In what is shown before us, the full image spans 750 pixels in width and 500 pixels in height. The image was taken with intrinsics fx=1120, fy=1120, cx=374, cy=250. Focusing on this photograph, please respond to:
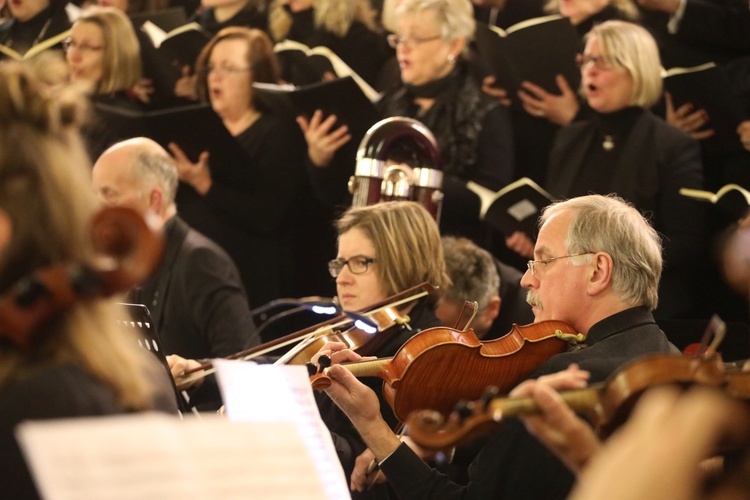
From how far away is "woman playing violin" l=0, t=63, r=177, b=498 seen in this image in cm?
140

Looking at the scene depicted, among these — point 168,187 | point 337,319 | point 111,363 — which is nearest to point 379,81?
point 168,187

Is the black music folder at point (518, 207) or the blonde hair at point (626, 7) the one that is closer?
the black music folder at point (518, 207)

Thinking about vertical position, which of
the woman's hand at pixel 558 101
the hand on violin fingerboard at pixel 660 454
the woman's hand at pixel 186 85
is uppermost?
the hand on violin fingerboard at pixel 660 454

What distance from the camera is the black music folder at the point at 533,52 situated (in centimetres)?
462

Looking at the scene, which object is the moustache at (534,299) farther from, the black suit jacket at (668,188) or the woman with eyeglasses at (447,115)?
the woman with eyeglasses at (447,115)

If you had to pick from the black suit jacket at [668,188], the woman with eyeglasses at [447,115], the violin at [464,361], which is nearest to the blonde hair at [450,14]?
the woman with eyeglasses at [447,115]

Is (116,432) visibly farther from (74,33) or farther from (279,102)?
(74,33)

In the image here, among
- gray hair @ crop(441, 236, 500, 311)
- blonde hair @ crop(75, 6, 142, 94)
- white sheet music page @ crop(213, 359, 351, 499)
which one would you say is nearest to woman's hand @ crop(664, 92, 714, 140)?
gray hair @ crop(441, 236, 500, 311)

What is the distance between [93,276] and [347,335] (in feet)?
6.30

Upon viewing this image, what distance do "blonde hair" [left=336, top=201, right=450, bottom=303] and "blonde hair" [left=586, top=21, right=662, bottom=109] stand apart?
1.17 meters

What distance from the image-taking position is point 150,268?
4.63 feet

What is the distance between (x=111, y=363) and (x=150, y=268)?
0.14 m

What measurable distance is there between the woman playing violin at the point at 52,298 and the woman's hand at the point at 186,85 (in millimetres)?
4083

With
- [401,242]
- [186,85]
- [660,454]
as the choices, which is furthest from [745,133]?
[660,454]
